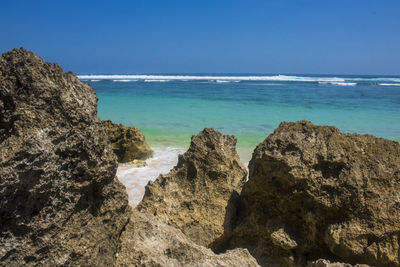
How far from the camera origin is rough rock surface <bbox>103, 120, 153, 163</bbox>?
19.7 ft

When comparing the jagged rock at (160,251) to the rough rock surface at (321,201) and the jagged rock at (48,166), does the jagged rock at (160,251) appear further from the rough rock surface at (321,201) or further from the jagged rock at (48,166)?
the rough rock surface at (321,201)

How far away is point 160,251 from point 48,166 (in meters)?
0.84

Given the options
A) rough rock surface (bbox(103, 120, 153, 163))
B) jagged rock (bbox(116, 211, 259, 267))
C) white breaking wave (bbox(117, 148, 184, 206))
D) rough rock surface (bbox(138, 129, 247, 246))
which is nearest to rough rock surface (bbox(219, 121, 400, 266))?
rough rock surface (bbox(138, 129, 247, 246))

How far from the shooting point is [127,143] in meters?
6.06

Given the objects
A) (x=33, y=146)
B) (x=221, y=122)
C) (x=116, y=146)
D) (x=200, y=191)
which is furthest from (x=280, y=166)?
(x=221, y=122)

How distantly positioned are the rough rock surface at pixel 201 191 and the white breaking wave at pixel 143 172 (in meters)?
1.41

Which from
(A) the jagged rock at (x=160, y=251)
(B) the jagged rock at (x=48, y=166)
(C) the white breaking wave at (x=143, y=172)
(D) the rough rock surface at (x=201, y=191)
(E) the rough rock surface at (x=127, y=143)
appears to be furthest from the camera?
(E) the rough rock surface at (x=127, y=143)

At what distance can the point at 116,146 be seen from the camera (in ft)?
19.8

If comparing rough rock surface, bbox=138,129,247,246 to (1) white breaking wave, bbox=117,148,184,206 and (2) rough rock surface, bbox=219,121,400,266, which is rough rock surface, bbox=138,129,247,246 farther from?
(1) white breaking wave, bbox=117,148,184,206

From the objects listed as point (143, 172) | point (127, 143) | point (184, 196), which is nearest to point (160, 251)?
point (184, 196)

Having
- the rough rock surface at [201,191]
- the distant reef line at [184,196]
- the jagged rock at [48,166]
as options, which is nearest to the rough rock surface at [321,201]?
the distant reef line at [184,196]

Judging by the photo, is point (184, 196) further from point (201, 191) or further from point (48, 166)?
point (48, 166)

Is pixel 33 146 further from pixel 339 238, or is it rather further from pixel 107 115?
pixel 107 115

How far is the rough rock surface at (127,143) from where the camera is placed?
19.7 ft
